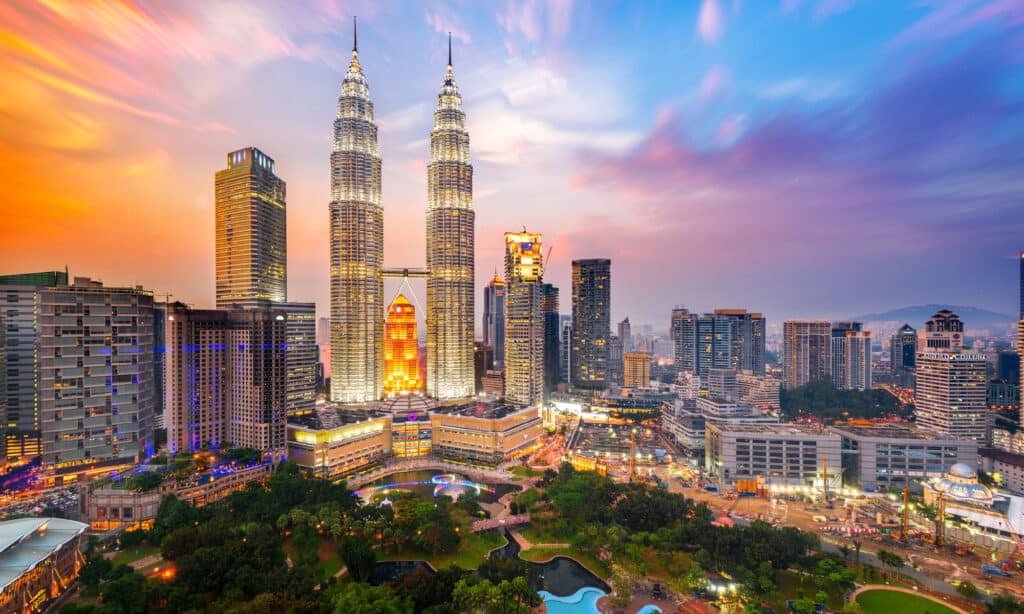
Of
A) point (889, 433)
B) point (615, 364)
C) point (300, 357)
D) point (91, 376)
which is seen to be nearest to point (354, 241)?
point (300, 357)

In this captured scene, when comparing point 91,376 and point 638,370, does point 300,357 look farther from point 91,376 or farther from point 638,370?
point 638,370

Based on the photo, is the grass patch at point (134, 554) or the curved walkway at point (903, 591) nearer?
the curved walkway at point (903, 591)

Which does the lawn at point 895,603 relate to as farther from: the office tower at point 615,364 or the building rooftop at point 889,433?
the office tower at point 615,364

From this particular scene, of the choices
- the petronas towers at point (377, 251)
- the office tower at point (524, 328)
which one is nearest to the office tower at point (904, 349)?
the office tower at point (524, 328)

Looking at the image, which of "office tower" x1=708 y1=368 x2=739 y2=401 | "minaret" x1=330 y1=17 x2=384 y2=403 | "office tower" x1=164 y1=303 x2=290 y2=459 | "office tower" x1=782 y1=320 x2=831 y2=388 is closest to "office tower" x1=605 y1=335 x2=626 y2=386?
"office tower" x1=708 y1=368 x2=739 y2=401

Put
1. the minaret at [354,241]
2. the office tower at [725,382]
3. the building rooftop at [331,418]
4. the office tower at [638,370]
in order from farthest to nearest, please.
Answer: the office tower at [638,370] → the office tower at [725,382] → the minaret at [354,241] → the building rooftop at [331,418]

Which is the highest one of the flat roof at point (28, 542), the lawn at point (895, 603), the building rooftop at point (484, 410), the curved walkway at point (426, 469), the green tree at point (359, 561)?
the flat roof at point (28, 542)

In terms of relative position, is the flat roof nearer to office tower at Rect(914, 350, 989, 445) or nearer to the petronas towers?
the petronas towers

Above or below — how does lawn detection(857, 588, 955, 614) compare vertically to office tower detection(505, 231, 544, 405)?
below
